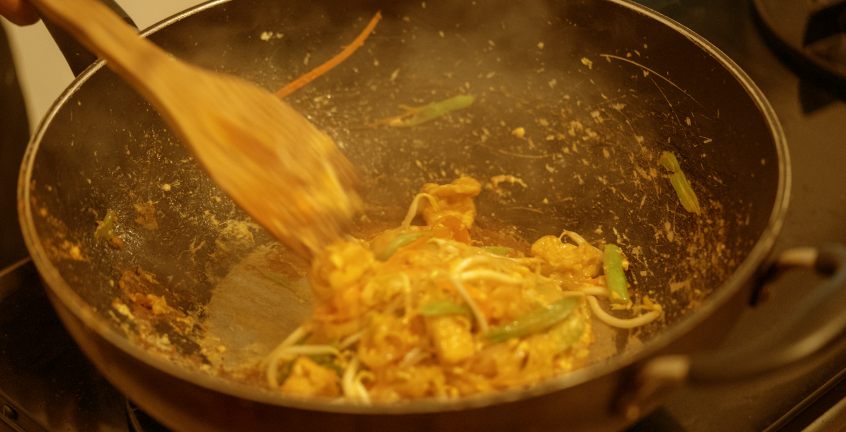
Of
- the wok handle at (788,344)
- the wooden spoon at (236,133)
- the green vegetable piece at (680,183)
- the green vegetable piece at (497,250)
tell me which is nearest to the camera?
the wok handle at (788,344)

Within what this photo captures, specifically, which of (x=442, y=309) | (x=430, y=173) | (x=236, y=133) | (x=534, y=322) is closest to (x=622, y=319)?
(x=534, y=322)

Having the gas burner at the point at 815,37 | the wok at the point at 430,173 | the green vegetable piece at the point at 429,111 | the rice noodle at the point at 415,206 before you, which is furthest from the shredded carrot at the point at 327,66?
the gas burner at the point at 815,37

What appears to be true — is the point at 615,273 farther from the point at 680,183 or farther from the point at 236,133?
the point at 236,133

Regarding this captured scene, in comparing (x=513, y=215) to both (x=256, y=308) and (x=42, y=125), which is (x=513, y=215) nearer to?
(x=256, y=308)

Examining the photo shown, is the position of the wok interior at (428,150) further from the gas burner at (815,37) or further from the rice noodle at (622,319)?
the gas burner at (815,37)

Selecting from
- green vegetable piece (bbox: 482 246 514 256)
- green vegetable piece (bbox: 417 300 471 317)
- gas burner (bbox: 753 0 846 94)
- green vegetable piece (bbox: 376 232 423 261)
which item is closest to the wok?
green vegetable piece (bbox: 482 246 514 256)

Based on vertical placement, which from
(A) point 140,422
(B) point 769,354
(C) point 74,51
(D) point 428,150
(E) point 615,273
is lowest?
(A) point 140,422

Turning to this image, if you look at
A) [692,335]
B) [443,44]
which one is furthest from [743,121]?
[443,44]
